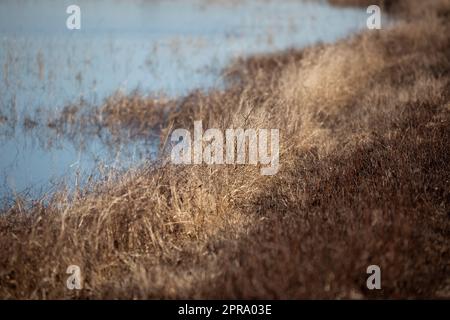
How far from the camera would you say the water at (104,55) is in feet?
25.9

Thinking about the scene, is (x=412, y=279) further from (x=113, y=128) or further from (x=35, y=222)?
(x=113, y=128)

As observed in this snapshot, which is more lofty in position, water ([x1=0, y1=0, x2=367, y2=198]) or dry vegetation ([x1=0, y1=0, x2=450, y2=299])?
water ([x1=0, y1=0, x2=367, y2=198])

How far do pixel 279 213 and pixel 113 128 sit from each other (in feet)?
16.3

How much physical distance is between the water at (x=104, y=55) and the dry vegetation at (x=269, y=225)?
929mm

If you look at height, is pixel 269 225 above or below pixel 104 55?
below

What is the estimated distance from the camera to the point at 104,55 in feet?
42.3

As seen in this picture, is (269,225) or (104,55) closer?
(269,225)

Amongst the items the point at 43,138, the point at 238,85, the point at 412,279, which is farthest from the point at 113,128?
the point at 412,279

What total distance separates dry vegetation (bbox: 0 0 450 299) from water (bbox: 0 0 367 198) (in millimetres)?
929

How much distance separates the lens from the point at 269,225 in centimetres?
466

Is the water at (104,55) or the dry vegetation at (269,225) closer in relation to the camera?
the dry vegetation at (269,225)

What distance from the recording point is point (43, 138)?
8.56 m

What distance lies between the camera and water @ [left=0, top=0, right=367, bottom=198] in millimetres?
7895

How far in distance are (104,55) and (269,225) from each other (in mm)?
9599
